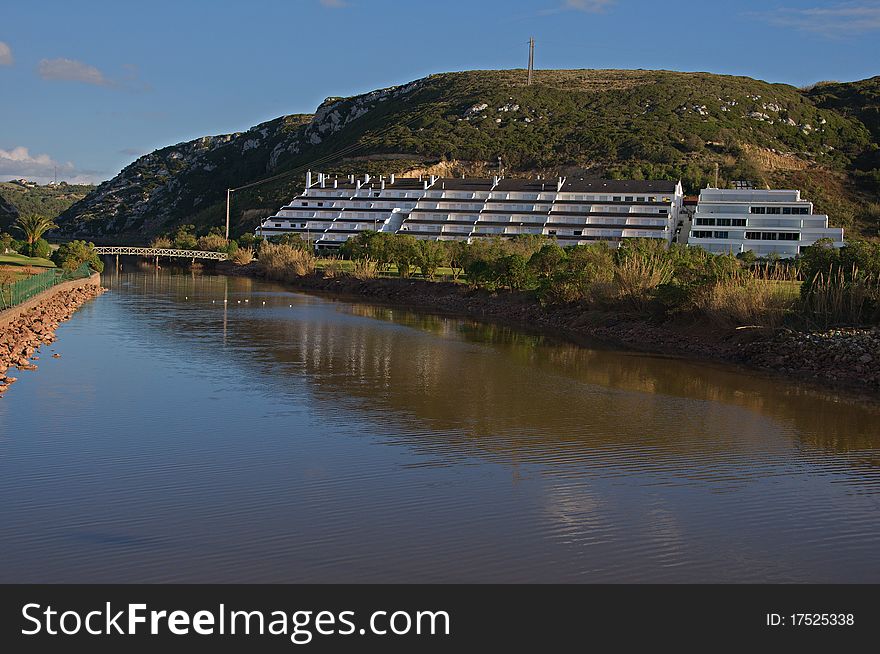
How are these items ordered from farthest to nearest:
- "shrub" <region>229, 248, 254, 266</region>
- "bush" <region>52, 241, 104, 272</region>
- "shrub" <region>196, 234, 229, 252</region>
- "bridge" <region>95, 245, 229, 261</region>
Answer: "shrub" <region>196, 234, 229, 252</region> → "bridge" <region>95, 245, 229, 261</region> → "shrub" <region>229, 248, 254, 266</region> → "bush" <region>52, 241, 104, 272</region>

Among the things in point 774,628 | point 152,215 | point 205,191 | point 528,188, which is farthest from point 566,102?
point 774,628

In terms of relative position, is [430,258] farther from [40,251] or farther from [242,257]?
[242,257]

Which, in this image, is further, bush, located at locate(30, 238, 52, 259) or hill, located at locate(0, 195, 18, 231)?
hill, located at locate(0, 195, 18, 231)

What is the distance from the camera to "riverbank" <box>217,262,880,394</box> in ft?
77.7

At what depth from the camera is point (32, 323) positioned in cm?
3019

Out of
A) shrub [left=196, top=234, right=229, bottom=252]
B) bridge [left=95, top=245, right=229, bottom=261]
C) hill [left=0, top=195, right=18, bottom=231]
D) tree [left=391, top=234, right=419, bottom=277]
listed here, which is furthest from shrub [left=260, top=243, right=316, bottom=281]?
hill [left=0, top=195, right=18, bottom=231]

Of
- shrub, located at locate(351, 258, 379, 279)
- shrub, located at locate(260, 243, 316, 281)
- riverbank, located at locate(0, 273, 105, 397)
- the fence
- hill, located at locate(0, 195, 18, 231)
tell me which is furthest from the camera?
hill, located at locate(0, 195, 18, 231)

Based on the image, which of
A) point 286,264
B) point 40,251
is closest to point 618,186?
point 286,264

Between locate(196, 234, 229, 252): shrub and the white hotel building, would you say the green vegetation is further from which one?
locate(196, 234, 229, 252): shrub

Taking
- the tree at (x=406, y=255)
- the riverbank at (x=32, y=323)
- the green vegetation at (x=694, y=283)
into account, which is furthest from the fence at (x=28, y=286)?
the green vegetation at (x=694, y=283)

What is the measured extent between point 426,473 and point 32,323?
2212cm

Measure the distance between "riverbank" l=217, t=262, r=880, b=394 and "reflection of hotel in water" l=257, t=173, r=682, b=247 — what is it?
53.2 m

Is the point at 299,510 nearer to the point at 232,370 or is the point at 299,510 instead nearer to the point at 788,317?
the point at 232,370

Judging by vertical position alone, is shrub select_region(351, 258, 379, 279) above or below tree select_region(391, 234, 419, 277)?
below
